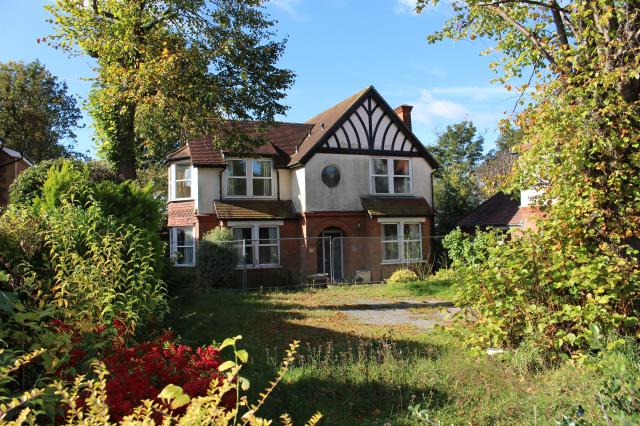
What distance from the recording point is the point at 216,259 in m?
18.2

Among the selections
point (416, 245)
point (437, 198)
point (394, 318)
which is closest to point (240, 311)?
point (394, 318)

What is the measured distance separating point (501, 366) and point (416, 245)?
1727cm

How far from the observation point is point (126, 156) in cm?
1653

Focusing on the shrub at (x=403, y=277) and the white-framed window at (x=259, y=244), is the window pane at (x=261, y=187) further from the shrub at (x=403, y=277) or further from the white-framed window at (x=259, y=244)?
the shrub at (x=403, y=277)

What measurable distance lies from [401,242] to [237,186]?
7.98 metres

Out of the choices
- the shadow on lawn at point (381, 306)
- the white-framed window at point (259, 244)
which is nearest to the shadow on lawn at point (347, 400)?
the shadow on lawn at point (381, 306)

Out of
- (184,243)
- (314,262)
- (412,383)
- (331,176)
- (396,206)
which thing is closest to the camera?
(412,383)

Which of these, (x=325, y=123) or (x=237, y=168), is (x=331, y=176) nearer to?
(x=325, y=123)

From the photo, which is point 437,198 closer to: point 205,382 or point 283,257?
point 283,257

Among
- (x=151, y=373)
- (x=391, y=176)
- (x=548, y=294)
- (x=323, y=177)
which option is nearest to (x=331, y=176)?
(x=323, y=177)

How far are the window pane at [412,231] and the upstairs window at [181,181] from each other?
10194mm

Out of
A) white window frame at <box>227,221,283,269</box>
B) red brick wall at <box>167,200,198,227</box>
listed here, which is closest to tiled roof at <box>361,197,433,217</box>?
white window frame at <box>227,221,283,269</box>

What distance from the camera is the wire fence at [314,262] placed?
20141 mm

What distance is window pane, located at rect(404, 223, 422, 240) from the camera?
74.6ft
